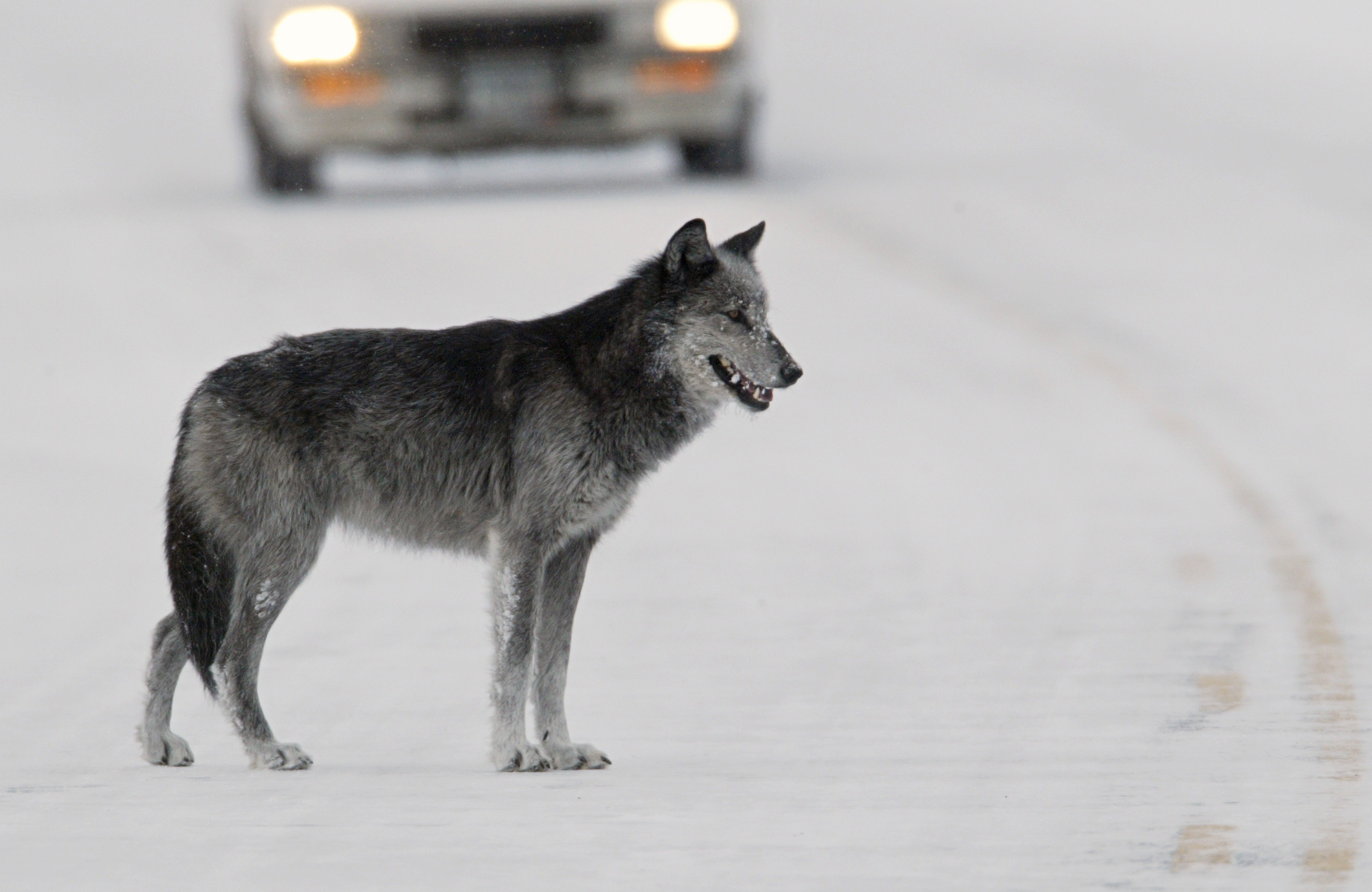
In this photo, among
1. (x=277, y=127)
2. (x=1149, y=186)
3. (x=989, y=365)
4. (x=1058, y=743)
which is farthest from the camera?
(x=1149, y=186)

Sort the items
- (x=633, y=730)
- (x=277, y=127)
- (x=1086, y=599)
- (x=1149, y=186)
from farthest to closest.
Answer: (x=1149, y=186), (x=277, y=127), (x=1086, y=599), (x=633, y=730)

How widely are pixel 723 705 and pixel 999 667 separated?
97cm

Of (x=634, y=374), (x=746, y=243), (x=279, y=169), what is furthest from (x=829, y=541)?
(x=279, y=169)

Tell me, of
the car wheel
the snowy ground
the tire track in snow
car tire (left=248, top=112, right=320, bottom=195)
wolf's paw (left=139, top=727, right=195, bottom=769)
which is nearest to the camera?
the tire track in snow

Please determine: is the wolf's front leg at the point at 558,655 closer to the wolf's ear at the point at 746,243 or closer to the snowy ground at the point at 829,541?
the snowy ground at the point at 829,541

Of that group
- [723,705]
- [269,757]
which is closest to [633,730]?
[723,705]

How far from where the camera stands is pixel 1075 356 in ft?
46.2

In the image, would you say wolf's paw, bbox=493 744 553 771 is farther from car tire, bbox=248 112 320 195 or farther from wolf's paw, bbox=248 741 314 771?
car tire, bbox=248 112 320 195

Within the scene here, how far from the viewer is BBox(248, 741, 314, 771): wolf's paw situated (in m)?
6.81

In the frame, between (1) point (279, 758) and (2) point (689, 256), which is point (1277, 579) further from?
(1) point (279, 758)

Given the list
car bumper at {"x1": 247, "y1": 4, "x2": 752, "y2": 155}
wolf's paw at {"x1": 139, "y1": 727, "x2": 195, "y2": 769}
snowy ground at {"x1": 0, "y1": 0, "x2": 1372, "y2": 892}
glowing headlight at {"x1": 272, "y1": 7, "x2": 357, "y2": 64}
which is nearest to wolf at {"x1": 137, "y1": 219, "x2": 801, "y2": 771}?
wolf's paw at {"x1": 139, "y1": 727, "x2": 195, "y2": 769}

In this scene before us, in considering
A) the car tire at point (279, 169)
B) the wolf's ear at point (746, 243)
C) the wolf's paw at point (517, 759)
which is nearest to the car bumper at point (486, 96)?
the car tire at point (279, 169)

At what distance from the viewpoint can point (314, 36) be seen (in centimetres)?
1711

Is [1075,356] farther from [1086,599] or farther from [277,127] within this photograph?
[277,127]
